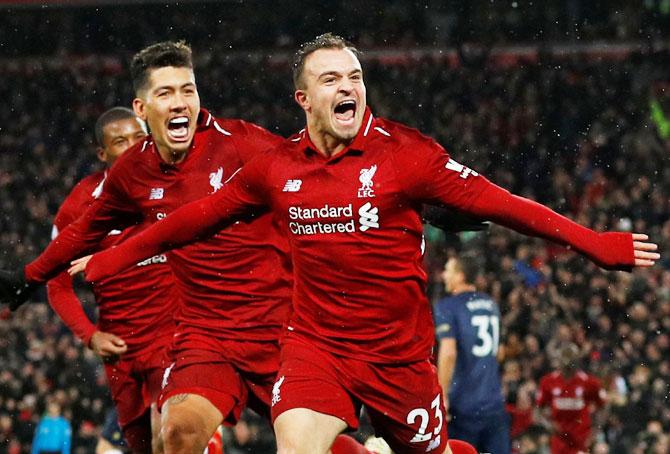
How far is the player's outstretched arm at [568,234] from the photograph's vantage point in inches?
195

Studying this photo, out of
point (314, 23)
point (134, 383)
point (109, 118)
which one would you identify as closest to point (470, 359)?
point (134, 383)

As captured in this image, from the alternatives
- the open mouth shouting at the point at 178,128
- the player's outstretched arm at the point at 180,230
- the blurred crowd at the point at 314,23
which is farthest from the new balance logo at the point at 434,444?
the blurred crowd at the point at 314,23

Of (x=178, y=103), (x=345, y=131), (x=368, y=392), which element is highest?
(x=178, y=103)

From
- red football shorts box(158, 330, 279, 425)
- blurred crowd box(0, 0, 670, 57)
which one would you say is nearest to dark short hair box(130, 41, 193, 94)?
red football shorts box(158, 330, 279, 425)

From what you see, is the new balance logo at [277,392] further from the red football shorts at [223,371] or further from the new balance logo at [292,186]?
the new balance logo at [292,186]

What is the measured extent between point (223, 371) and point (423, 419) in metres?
1.03

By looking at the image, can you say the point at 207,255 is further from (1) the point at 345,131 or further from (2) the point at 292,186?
(1) the point at 345,131

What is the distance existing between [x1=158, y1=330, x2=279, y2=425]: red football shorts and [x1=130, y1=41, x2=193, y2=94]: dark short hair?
1278 millimetres

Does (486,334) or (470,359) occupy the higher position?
(486,334)

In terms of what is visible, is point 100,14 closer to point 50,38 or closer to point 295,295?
point 50,38

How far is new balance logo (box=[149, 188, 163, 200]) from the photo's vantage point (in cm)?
612

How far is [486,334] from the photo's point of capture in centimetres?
971

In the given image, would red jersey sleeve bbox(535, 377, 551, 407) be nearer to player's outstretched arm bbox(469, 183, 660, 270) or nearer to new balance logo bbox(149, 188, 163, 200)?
new balance logo bbox(149, 188, 163, 200)

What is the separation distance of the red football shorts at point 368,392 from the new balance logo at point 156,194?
1.13m
